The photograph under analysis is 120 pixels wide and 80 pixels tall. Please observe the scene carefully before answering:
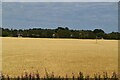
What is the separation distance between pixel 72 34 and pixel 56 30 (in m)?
7.64

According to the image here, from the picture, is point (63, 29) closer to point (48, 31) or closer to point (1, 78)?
point (48, 31)

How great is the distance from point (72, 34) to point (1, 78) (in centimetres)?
7805

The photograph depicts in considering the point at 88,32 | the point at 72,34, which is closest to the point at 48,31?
the point at 72,34

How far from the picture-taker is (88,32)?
277 ft

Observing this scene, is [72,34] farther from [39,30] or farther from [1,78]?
[1,78]

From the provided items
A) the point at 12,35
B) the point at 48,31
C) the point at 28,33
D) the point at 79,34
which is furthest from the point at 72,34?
the point at 12,35

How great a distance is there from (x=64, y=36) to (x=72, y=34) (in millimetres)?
2991

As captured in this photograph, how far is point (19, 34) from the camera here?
83750 millimetres

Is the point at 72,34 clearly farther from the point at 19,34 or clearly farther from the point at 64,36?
the point at 19,34

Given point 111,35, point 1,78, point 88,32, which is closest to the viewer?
point 1,78

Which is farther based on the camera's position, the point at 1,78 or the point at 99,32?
the point at 99,32

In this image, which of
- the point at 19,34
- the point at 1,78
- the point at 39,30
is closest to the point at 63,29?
the point at 39,30

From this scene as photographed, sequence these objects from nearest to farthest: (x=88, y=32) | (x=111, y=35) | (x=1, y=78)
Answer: (x=1, y=78) < (x=111, y=35) < (x=88, y=32)

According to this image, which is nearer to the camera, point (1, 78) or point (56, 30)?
point (1, 78)
